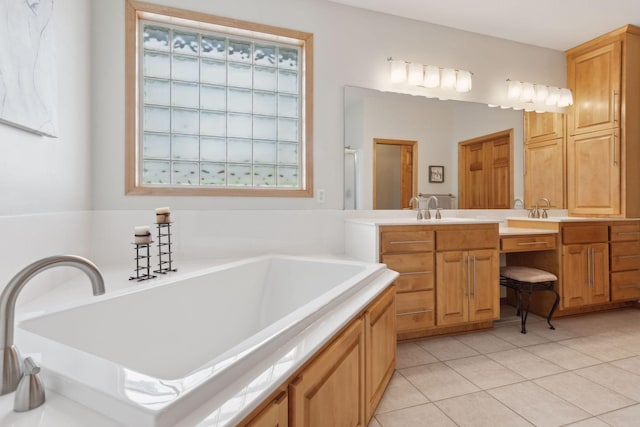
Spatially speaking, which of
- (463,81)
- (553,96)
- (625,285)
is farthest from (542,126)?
(625,285)

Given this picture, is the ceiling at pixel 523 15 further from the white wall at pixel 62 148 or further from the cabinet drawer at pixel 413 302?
the cabinet drawer at pixel 413 302

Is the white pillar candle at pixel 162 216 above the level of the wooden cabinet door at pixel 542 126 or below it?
below

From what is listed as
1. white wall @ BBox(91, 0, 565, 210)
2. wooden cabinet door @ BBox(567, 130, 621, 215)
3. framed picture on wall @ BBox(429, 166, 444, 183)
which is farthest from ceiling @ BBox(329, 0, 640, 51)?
framed picture on wall @ BBox(429, 166, 444, 183)

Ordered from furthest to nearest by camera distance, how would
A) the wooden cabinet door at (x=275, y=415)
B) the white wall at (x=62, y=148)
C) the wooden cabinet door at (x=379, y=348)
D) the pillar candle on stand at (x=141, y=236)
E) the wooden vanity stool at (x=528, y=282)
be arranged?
the wooden vanity stool at (x=528, y=282) → the pillar candle on stand at (x=141, y=236) → the wooden cabinet door at (x=379, y=348) → the white wall at (x=62, y=148) → the wooden cabinet door at (x=275, y=415)

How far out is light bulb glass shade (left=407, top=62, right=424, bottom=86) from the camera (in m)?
2.95

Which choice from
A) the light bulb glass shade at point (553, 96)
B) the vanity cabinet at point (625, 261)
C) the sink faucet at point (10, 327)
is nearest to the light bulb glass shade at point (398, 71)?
the light bulb glass shade at point (553, 96)

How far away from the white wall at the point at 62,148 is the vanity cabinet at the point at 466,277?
2359 mm

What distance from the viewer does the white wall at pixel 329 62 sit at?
87.8 inches

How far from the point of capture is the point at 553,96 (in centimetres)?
349

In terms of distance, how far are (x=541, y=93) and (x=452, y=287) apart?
2385mm

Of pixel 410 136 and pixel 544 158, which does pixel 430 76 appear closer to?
pixel 410 136

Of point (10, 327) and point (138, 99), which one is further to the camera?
point (138, 99)

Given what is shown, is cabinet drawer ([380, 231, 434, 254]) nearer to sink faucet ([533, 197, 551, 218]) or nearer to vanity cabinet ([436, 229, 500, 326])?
vanity cabinet ([436, 229, 500, 326])

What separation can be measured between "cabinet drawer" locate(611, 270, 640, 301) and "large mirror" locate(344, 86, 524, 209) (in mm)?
1140
